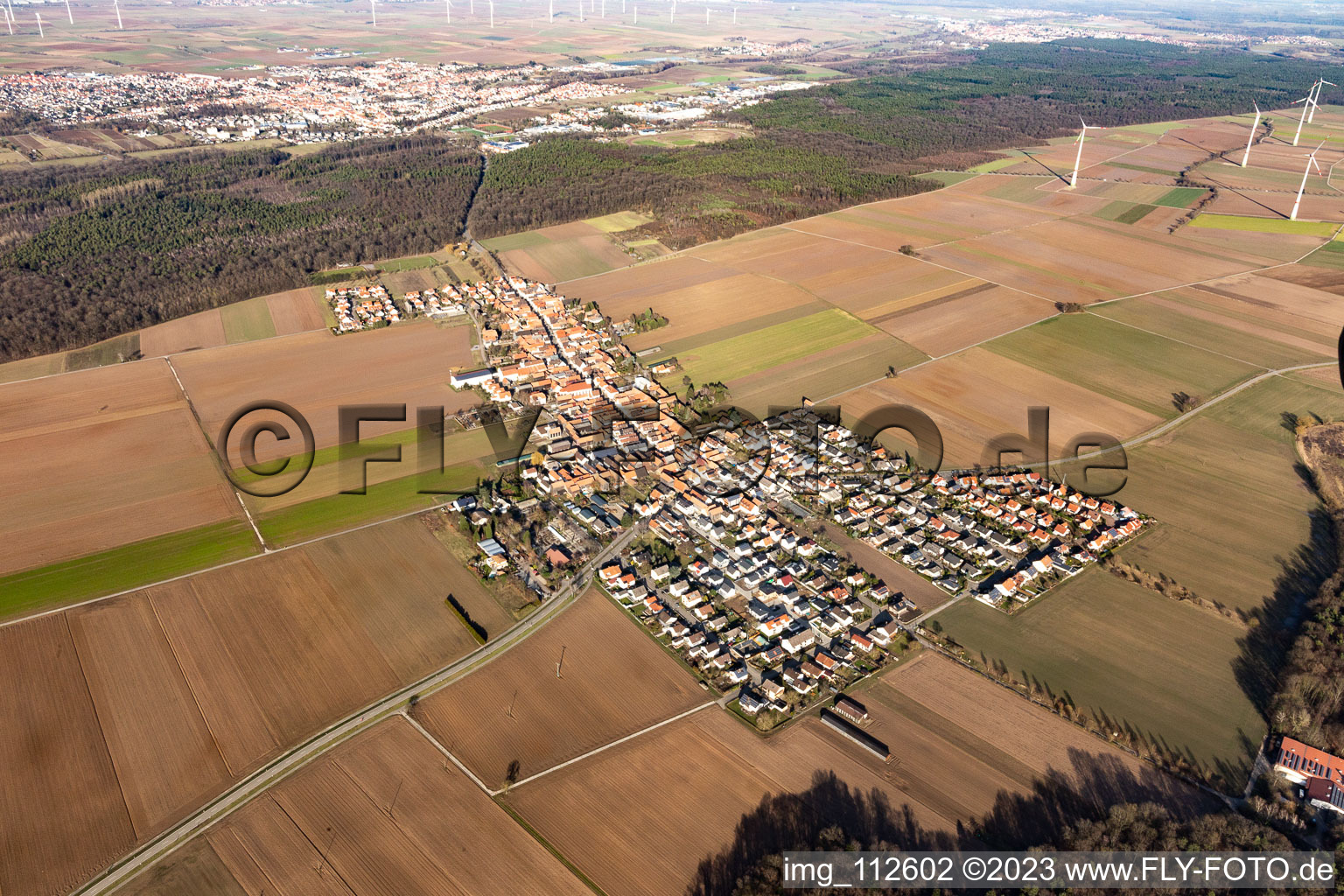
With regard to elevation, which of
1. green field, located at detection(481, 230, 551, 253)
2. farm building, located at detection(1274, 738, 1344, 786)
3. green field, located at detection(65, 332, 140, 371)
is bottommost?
farm building, located at detection(1274, 738, 1344, 786)

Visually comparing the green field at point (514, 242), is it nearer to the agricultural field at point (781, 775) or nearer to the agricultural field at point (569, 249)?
the agricultural field at point (569, 249)

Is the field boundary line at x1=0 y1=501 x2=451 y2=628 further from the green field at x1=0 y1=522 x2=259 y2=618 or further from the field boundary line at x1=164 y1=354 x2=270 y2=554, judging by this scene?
the field boundary line at x1=164 y1=354 x2=270 y2=554

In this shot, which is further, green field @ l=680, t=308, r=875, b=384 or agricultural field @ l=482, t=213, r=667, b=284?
agricultural field @ l=482, t=213, r=667, b=284

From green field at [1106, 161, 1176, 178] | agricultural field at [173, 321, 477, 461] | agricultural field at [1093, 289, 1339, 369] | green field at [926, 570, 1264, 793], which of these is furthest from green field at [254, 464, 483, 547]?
green field at [1106, 161, 1176, 178]

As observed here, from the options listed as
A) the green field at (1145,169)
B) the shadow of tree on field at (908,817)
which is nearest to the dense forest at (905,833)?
the shadow of tree on field at (908,817)

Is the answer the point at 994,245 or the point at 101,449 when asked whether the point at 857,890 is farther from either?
the point at 994,245

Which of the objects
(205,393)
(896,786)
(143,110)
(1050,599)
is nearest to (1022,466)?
(1050,599)
